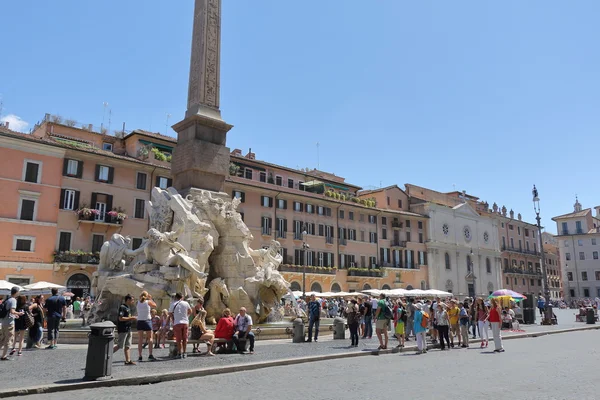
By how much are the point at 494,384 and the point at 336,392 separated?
2281 mm

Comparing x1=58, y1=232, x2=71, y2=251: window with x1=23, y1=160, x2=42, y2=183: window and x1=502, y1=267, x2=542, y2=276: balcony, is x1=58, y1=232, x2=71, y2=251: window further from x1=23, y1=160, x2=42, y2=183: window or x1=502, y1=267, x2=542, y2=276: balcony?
x1=502, y1=267, x2=542, y2=276: balcony

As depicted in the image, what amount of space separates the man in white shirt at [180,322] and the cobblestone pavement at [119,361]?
27 centimetres

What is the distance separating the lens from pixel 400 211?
1923 inches

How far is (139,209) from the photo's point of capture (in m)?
32.0

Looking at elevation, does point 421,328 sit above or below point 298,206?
below

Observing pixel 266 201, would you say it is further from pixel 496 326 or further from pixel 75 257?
pixel 496 326

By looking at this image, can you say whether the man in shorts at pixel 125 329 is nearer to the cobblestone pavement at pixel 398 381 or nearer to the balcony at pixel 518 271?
the cobblestone pavement at pixel 398 381

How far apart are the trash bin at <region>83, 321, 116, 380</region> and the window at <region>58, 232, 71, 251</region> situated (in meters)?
24.0

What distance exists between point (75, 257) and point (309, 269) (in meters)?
17.2

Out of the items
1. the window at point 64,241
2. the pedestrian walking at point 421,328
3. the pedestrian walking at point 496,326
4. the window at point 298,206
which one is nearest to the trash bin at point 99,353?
the pedestrian walking at point 421,328

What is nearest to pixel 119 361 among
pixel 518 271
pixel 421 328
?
pixel 421 328

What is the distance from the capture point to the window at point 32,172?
1112 inches

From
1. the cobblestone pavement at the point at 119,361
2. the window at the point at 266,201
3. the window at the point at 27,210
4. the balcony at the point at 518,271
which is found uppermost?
the window at the point at 266,201

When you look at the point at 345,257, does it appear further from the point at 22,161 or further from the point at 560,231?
the point at 560,231
